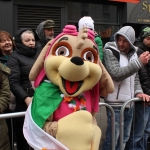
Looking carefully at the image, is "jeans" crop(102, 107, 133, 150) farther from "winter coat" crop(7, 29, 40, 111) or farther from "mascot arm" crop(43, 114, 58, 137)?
"mascot arm" crop(43, 114, 58, 137)

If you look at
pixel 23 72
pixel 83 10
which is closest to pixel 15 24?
pixel 83 10

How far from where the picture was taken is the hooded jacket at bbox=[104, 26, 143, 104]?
3334mm

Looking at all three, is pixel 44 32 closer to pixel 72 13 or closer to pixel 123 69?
pixel 123 69

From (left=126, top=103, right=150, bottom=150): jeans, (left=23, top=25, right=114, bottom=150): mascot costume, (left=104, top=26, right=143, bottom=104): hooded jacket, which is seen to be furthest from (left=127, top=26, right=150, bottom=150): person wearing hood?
(left=23, top=25, right=114, bottom=150): mascot costume

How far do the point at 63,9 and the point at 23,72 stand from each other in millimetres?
5248

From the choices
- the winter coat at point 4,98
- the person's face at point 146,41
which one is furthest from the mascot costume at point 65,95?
the person's face at point 146,41

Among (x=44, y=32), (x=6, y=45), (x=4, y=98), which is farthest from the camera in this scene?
(x=44, y=32)

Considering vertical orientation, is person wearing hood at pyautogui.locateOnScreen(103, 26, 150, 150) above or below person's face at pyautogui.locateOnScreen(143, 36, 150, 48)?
below

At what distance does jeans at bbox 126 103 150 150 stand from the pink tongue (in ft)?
5.78

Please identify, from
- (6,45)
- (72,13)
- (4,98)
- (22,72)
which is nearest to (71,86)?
(4,98)

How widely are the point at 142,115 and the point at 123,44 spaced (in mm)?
1097

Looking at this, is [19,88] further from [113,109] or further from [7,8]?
[7,8]

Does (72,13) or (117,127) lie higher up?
(72,13)

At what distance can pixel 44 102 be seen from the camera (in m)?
2.29
